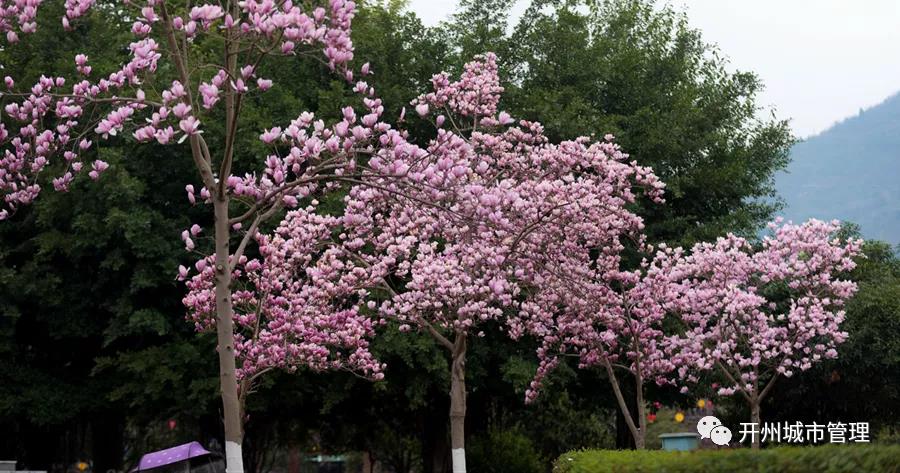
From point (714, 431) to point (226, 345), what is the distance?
25.6ft

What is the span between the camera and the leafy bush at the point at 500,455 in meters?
32.7

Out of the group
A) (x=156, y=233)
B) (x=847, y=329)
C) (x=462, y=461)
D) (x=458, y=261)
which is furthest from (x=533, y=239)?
(x=847, y=329)

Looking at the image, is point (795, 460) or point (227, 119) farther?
point (227, 119)

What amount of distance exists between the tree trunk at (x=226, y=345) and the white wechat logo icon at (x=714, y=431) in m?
7.44

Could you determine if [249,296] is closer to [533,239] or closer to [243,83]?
[533,239]

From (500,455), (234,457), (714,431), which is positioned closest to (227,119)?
(234,457)

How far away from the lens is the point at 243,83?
9.19m

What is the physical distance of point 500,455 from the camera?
3328cm

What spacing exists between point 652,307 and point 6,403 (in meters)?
16.4

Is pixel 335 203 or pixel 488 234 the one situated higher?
pixel 335 203

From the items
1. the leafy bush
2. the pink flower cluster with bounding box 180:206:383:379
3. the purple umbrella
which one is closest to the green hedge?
the pink flower cluster with bounding box 180:206:383:379

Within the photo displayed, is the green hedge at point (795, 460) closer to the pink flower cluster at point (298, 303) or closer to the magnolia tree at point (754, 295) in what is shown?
the pink flower cluster at point (298, 303)

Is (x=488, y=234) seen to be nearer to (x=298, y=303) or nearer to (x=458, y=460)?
(x=458, y=460)

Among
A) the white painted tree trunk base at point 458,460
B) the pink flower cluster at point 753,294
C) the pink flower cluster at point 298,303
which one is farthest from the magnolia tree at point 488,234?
the pink flower cluster at point 753,294
